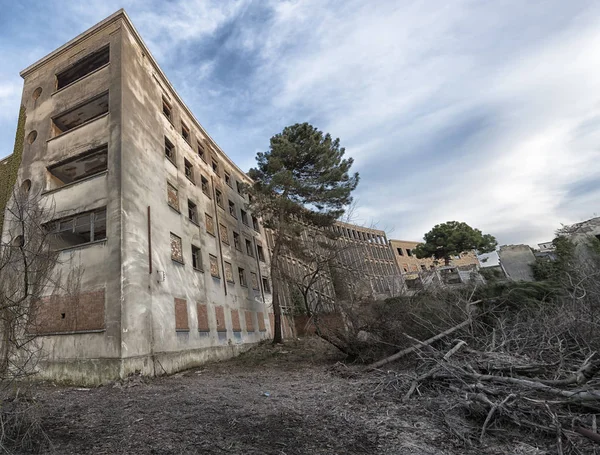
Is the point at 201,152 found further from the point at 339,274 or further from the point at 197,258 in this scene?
the point at 339,274

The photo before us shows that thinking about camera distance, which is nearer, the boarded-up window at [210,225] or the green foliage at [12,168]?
the green foliage at [12,168]

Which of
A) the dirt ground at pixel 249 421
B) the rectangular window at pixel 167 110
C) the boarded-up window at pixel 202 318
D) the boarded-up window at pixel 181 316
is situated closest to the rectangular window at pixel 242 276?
the boarded-up window at pixel 202 318

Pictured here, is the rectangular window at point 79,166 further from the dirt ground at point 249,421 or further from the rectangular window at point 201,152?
the dirt ground at point 249,421

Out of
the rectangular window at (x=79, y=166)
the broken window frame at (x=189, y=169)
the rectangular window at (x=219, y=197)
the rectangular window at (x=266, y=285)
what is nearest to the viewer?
the rectangular window at (x=79, y=166)

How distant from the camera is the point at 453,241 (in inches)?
1576

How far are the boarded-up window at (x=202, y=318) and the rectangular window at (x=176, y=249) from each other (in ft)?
8.16

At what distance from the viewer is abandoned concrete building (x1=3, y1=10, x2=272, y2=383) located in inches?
417

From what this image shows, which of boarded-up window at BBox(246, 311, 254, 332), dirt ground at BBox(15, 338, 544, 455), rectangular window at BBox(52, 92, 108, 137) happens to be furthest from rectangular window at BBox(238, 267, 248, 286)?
dirt ground at BBox(15, 338, 544, 455)

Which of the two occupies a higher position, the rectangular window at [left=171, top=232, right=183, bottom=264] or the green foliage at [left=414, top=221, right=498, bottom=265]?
the green foliage at [left=414, top=221, right=498, bottom=265]

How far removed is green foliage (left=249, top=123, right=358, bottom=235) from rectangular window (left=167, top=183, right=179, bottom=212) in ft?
17.8

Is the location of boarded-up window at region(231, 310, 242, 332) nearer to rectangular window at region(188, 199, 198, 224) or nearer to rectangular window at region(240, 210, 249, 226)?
rectangular window at region(188, 199, 198, 224)

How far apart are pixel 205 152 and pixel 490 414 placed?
22629 millimetres

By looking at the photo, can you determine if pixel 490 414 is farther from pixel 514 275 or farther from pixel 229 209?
pixel 514 275

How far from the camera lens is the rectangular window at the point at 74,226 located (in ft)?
40.8
